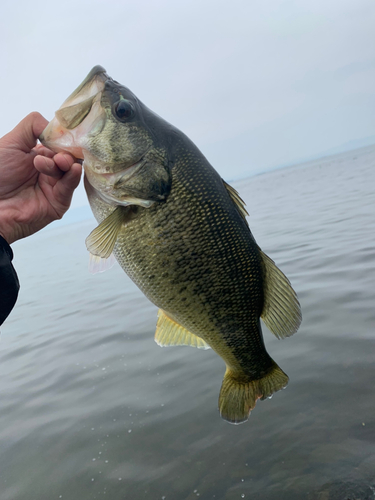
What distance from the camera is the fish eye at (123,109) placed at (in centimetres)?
225

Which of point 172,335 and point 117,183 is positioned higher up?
point 117,183

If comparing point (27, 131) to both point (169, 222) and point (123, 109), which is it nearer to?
point (123, 109)

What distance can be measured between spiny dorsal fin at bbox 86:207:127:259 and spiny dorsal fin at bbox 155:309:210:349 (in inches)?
26.2

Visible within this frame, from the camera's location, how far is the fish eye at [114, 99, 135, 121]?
2.25 metres

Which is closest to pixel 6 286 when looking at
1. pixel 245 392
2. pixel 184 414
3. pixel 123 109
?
pixel 123 109

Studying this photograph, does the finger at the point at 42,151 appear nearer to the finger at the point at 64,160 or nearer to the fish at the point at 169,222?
the fish at the point at 169,222

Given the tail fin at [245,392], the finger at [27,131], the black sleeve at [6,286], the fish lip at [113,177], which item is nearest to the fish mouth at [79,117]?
the fish lip at [113,177]

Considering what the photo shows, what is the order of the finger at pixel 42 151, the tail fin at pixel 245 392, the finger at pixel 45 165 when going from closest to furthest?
the finger at pixel 45 165 < the tail fin at pixel 245 392 < the finger at pixel 42 151

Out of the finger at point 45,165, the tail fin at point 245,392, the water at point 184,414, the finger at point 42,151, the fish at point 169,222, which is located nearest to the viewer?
the fish at point 169,222

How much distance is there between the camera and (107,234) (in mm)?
2154

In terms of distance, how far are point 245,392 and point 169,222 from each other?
1.25 meters

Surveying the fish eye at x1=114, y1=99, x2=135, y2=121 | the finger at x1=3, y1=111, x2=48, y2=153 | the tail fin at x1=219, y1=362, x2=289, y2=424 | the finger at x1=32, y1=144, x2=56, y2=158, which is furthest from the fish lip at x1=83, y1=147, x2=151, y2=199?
the tail fin at x1=219, y1=362, x2=289, y2=424

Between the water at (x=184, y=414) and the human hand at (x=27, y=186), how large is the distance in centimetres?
257

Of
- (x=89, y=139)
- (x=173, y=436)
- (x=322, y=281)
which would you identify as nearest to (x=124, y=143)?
(x=89, y=139)
